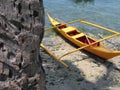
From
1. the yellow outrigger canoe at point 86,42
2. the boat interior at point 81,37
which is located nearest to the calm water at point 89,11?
the yellow outrigger canoe at point 86,42

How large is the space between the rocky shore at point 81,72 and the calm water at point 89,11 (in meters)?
3.40

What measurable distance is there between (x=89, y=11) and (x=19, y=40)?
11.3 metres

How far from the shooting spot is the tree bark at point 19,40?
4.02 metres

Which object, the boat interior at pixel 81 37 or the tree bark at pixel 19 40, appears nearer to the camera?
the tree bark at pixel 19 40

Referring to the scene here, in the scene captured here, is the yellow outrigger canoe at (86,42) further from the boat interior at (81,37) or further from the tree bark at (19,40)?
the tree bark at (19,40)

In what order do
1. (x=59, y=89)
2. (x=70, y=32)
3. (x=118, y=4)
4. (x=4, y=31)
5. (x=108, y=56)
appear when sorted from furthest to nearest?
(x=118, y=4), (x=70, y=32), (x=108, y=56), (x=59, y=89), (x=4, y=31)

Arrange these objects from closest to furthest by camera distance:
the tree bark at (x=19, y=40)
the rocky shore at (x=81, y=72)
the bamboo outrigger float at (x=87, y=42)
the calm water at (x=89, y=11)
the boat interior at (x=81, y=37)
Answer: the tree bark at (x=19, y=40) < the rocky shore at (x=81, y=72) < the bamboo outrigger float at (x=87, y=42) < the boat interior at (x=81, y=37) < the calm water at (x=89, y=11)

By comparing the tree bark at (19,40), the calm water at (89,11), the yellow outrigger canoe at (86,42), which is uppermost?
the tree bark at (19,40)

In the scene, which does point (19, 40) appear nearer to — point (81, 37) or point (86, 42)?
point (86, 42)

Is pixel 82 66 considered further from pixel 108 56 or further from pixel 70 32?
pixel 70 32

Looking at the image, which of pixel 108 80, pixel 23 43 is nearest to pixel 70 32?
pixel 108 80

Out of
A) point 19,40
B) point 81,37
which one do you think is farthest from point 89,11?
point 19,40

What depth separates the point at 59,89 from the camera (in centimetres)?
747

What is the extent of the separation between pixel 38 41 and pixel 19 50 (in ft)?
1.01
